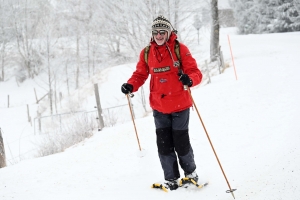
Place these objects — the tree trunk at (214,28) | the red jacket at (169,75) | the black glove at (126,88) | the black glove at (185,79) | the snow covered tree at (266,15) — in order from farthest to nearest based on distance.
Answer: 1. the snow covered tree at (266,15)
2. the tree trunk at (214,28)
3. the black glove at (126,88)
4. the red jacket at (169,75)
5. the black glove at (185,79)

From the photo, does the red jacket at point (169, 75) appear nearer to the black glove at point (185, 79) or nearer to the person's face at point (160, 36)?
the person's face at point (160, 36)

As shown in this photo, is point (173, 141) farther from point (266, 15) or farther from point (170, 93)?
point (266, 15)

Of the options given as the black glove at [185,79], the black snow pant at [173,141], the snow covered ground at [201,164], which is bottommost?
the snow covered ground at [201,164]

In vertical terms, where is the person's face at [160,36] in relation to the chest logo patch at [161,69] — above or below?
above

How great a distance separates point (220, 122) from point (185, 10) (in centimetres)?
990

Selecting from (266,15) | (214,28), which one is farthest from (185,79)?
(266,15)

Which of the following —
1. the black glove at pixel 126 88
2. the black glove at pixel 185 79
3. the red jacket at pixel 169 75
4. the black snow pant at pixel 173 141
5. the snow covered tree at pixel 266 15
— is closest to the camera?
the black glove at pixel 185 79

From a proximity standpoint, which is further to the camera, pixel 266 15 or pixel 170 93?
pixel 266 15

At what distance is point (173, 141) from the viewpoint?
137 inches

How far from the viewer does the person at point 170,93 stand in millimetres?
3242

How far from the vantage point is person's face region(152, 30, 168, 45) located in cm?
324

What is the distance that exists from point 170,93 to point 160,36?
63cm

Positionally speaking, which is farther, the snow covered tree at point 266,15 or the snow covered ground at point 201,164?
the snow covered tree at point 266,15

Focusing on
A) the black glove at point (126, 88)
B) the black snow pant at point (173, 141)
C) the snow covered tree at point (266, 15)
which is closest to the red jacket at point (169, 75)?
the black snow pant at point (173, 141)
